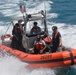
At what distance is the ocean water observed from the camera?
10.3 m

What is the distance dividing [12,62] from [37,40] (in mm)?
1153

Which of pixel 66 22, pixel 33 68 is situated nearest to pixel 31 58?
pixel 33 68

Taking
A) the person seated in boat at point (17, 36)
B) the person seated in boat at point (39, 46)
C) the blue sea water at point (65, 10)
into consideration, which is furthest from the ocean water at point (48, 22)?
the person seated in boat at point (39, 46)

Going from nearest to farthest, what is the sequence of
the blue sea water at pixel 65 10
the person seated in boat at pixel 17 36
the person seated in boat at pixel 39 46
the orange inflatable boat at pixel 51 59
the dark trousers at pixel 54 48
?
the orange inflatable boat at pixel 51 59, the dark trousers at pixel 54 48, the person seated in boat at pixel 39 46, the person seated in boat at pixel 17 36, the blue sea water at pixel 65 10

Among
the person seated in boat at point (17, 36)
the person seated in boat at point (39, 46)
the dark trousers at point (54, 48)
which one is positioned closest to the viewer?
the dark trousers at point (54, 48)

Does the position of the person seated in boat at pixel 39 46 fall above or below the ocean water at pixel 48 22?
above

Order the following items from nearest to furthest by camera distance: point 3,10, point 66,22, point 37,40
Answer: point 37,40
point 66,22
point 3,10

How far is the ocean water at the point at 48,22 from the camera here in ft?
33.8

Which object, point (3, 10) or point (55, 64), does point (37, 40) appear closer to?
point (55, 64)

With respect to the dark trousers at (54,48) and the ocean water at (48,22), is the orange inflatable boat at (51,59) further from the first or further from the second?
the dark trousers at (54,48)

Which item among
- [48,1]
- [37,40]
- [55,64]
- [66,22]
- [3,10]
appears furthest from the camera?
[48,1]

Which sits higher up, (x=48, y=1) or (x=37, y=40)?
(x=37, y=40)

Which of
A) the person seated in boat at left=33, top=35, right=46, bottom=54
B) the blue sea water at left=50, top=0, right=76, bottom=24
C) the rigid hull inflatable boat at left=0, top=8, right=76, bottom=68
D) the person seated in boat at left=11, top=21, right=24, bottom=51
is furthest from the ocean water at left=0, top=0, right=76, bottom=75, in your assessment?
the person seated in boat at left=33, top=35, right=46, bottom=54

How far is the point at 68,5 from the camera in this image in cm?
2206
